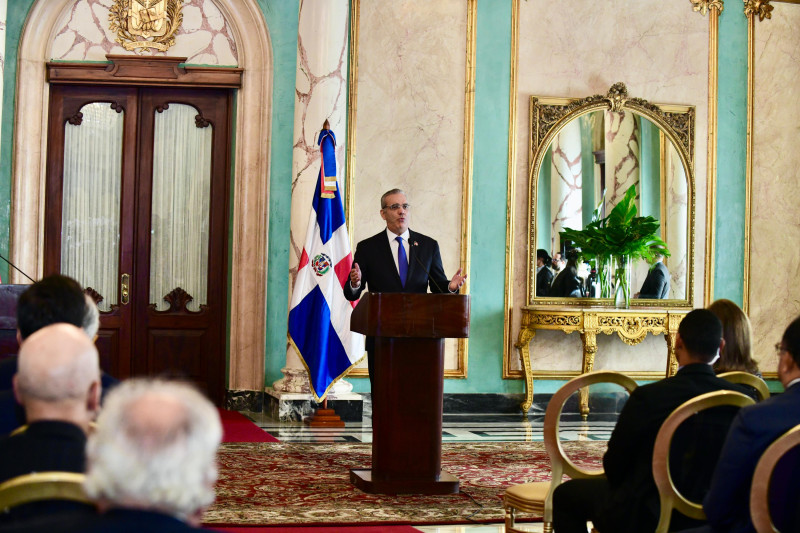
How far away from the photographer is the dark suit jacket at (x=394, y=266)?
5852mm

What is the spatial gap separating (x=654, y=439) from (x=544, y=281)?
19.3 ft

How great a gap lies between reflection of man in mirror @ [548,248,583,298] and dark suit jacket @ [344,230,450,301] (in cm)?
318

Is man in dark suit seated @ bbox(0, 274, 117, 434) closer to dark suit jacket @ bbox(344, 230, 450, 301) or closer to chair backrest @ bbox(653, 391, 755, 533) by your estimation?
chair backrest @ bbox(653, 391, 755, 533)

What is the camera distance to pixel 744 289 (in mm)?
9312

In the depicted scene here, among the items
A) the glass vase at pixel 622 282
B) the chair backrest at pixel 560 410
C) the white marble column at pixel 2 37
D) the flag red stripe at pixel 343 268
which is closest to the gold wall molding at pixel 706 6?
the glass vase at pixel 622 282

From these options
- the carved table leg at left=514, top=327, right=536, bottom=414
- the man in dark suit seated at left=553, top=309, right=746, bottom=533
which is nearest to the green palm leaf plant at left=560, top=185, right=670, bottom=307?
Answer: the carved table leg at left=514, top=327, right=536, bottom=414

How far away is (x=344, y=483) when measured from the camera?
5.42 m

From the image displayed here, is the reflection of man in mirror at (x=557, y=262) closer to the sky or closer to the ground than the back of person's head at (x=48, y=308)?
closer to the sky

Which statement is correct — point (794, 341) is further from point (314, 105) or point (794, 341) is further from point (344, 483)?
point (314, 105)

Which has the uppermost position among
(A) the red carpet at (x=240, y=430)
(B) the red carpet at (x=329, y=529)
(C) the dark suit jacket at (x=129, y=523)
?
(C) the dark suit jacket at (x=129, y=523)

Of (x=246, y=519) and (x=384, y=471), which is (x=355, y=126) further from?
(x=246, y=519)

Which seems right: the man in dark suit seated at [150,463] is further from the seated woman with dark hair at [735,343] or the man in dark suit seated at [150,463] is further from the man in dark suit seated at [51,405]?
the seated woman with dark hair at [735,343]

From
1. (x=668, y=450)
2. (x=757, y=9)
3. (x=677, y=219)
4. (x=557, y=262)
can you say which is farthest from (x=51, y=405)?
(x=757, y=9)

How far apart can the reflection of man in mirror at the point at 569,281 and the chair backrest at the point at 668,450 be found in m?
5.95
